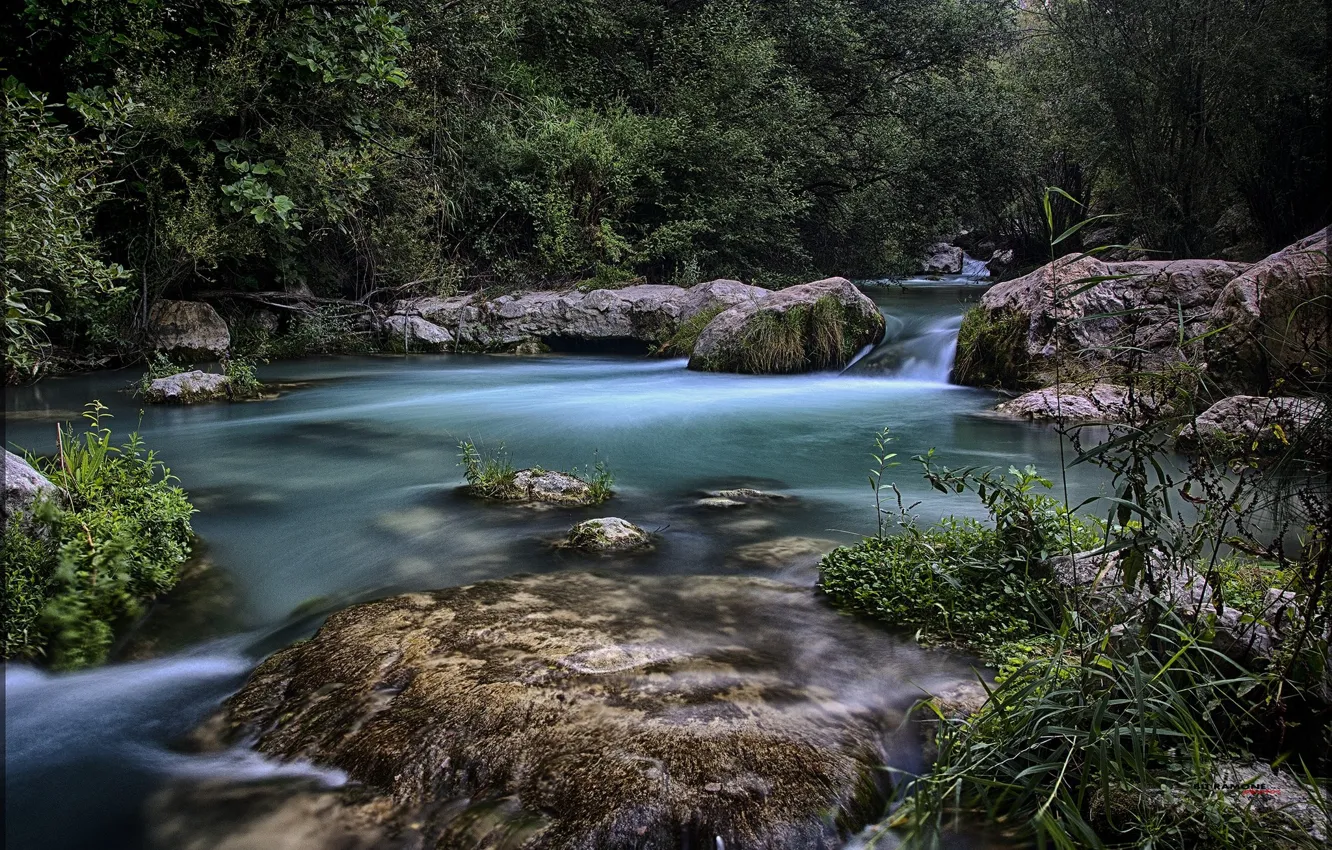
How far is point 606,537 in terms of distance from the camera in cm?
514

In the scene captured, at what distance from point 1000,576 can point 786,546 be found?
58.0 inches

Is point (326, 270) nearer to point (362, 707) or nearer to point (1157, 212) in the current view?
point (362, 707)

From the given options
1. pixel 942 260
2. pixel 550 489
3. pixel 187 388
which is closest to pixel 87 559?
pixel 550 489

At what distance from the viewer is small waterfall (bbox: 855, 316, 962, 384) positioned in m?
12.5

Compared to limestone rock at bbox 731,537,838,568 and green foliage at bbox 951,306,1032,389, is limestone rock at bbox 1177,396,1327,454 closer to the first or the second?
limestone rock at bbox 731,537,838,568

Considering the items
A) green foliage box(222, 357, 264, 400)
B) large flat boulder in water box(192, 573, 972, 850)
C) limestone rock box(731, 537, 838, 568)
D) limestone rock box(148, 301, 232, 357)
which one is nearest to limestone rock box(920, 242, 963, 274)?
limestone rock box(148, 301, 232, 357)

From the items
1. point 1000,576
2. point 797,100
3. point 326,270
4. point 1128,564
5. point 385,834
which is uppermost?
point 797,100

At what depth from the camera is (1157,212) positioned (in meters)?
15.4

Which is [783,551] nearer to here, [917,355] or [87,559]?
[87,559]

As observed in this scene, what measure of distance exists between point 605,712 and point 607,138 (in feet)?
50.2

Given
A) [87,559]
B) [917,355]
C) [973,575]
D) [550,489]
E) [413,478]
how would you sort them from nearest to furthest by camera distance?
[973,575] → [87,559] → [550,489] → [413,478] → [917,355]

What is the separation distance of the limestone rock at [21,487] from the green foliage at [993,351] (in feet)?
33.4

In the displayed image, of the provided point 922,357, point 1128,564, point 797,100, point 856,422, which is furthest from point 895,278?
point 1128,564

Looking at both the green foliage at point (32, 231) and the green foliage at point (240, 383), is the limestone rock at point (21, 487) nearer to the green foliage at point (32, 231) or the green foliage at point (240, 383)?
the green foliage at point (32, 231)
